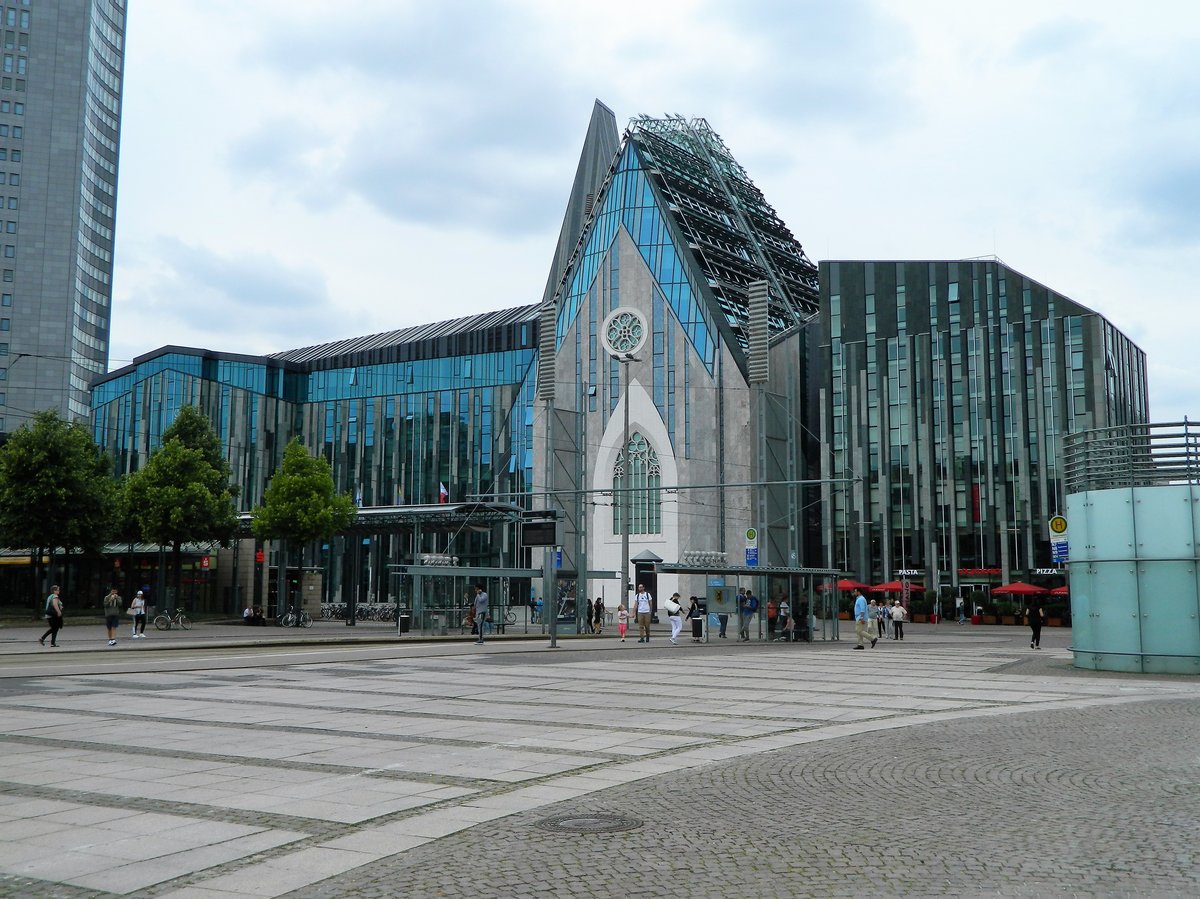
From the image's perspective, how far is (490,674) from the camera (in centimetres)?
→ 2316

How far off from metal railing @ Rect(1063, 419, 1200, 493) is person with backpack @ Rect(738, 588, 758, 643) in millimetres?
18159

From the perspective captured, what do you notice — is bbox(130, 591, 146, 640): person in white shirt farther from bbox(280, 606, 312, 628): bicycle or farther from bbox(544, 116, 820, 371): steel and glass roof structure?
bbox(544, 116, 820, 371): steel and glass roof structure

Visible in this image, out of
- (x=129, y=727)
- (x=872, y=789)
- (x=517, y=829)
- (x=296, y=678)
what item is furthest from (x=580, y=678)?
(x=517, y=829)

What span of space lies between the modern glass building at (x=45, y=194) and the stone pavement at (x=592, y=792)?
380ft

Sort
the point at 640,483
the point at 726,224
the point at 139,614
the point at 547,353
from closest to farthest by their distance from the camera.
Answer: the point at 139,614 < the point at 640,483 < the point at 547,353 < the point at 726,224

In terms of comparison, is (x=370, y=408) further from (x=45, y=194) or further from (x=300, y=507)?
(x=45, y=194)

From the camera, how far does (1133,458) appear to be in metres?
23.5

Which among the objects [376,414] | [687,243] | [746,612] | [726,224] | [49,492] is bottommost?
[746,612]

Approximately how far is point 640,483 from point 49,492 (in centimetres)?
3720

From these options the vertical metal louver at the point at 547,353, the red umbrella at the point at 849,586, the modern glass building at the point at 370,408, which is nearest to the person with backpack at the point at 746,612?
the red umbrella at the point at 849,586

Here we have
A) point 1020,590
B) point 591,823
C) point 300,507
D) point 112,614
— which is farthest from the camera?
point 1020,590

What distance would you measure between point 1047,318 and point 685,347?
76.4ft

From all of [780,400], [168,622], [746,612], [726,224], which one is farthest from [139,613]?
[726,224]

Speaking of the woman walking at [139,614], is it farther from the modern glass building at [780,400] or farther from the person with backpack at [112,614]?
the modern glass building at [780,400]
